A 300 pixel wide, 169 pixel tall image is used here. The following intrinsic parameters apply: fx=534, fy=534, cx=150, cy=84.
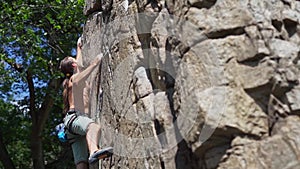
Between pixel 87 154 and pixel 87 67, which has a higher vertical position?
pixel 87 67

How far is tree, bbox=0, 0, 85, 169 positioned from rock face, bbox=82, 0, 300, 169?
7401 millimetres

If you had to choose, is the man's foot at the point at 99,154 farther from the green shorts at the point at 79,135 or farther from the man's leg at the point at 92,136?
the green shorts at the point at 79,135

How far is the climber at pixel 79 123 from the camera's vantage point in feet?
17.0

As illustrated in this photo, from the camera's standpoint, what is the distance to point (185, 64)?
153 inches

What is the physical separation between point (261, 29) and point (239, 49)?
207 mm

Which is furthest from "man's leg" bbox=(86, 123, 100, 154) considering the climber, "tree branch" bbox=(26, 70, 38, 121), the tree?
"tree branch" bbox=(26, 70, 38, 121)

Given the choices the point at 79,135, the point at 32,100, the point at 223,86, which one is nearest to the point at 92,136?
the point at 79,135

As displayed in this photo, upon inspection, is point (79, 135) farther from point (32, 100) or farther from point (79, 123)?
point (32, 100)

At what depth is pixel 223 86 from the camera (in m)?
3.69

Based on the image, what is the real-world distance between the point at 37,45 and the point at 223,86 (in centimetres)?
839

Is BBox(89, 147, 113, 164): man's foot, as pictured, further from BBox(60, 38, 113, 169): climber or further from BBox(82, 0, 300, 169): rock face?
BBox(82, 0, 300, 169): rock face

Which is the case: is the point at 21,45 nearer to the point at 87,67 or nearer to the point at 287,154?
the point at 87,67

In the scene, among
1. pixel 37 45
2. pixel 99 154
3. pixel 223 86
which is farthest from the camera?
pixel 37 45

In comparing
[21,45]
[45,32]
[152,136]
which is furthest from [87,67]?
[45,32]
